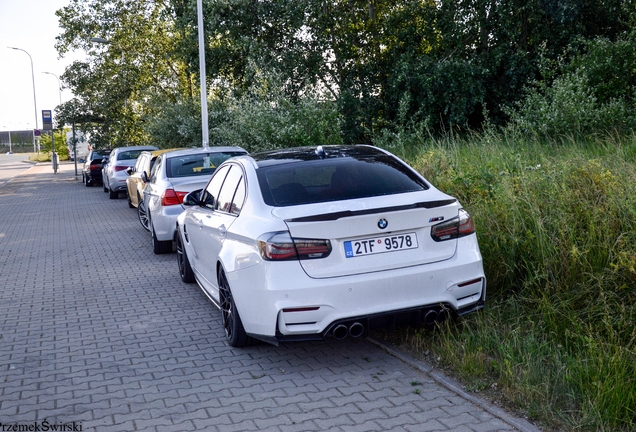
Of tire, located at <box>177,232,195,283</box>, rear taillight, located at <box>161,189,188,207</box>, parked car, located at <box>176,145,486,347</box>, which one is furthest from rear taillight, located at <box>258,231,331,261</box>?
rear taillight, located at <box>161,189,188,207</box>

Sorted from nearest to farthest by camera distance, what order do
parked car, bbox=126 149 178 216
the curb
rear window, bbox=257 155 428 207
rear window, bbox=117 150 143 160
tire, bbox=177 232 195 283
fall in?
the curb < rear window, bbox=257 155 428 207 < tire, bbox=177 232 195 283 < parked car, bbox=126 149 178 216 < rear window, bbox=117 150 143 160

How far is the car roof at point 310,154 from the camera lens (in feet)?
19.4

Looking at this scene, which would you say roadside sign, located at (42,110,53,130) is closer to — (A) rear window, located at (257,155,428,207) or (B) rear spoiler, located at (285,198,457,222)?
(A) rear window, located at (257,155,428,207)

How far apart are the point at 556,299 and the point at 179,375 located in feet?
9.88

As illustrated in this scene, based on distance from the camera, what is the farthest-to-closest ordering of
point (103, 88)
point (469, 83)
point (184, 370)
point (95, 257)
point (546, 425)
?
point (103, 88)
point (469, 83)
point (95, 257)
point (184, 370)
point (546, 425)

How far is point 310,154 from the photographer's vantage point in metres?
6.07

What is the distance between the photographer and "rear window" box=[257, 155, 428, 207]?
528 cm

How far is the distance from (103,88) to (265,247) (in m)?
32.4

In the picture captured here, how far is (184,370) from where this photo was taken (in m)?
5.16

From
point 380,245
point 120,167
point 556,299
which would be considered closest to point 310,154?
point 380,245

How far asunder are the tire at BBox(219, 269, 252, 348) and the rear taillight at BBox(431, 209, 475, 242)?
1.67 metres

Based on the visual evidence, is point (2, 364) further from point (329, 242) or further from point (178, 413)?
point (329, 242)

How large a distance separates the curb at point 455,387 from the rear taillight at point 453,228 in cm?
95

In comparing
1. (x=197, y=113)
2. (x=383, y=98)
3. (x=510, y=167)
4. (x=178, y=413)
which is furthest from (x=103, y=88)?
(x=178, y=413)
